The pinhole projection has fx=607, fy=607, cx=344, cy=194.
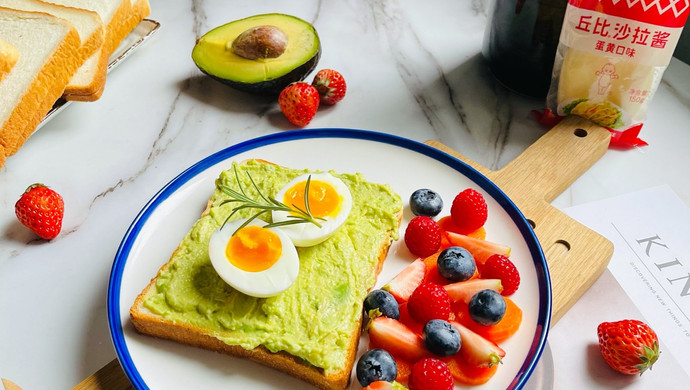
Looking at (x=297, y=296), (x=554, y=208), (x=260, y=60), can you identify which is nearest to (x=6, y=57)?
(x=260, y=60)

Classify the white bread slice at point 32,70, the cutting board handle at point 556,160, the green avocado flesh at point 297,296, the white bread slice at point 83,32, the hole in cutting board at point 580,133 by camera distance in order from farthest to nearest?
the white bread slice at point 83,32, the hole in cutting board at point 580,133, the white bread slice at point 32,70, the cutting board handle at point 556,160, the green avocado flesh at point 297,296

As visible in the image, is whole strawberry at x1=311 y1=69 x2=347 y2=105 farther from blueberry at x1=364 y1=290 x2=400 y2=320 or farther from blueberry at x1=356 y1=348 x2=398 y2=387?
blueberry at x1=356 y1=348 x2=398 y2=387

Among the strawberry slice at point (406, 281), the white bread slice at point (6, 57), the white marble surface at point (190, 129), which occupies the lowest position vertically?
the white marble surface at point (190, 129)

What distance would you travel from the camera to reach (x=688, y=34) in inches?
125

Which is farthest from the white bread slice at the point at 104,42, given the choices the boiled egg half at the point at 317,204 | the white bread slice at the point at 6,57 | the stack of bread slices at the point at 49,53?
the boiled egg half at the point at 317,204

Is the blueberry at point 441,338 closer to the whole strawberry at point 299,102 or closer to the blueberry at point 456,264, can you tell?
the blueberry at point 456,264

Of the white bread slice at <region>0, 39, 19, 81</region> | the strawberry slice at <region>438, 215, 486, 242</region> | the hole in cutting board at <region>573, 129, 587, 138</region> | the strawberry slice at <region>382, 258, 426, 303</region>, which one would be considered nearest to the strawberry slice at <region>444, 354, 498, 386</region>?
the strawberry slice at <region>382, 258, 426, 303</region>

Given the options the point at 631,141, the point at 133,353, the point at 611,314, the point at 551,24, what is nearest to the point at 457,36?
the point at 551,24

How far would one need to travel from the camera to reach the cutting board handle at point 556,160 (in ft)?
8.27

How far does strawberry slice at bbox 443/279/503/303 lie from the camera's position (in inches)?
78.3

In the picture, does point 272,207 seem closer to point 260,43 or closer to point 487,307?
point 487,307

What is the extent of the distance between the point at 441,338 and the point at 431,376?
118 mm

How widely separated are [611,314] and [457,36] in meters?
1.90

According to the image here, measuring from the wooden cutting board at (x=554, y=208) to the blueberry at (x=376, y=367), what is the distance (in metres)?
0.66
